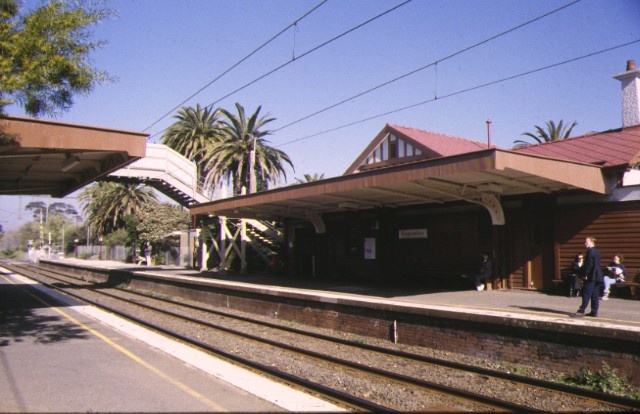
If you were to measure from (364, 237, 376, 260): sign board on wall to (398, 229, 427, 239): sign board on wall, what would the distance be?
4.02 feet

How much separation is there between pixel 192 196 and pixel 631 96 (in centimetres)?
2222

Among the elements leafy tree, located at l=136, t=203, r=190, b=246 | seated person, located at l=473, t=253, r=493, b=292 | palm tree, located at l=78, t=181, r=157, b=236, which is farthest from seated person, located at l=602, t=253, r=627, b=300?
palm tree, located at l=78, t=181, r=157, b=236

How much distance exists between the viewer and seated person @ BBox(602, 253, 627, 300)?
12.8m

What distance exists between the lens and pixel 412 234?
1822cm

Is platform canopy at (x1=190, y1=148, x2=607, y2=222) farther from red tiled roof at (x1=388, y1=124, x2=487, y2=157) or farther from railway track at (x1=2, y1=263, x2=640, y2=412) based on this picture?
red tiled roof at (x1=388, y1=124, x2=487, y2=157)

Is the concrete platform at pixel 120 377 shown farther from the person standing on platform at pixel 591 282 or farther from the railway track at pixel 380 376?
the person standing on platform at pixel 591 282

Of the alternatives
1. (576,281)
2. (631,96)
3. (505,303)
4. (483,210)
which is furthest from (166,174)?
(631,96)

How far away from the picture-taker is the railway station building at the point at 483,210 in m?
12.3

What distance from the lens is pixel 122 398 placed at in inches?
256

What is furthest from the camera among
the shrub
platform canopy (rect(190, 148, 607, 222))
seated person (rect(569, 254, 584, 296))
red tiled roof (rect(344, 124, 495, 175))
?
red tiled roof (rect(344, 124, 495, 175))

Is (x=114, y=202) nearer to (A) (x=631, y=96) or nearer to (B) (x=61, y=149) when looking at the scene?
(B) (x=61, y=149)

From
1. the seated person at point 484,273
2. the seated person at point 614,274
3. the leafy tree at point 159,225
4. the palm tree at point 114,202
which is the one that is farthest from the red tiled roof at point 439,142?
the palm tree at point 114,202

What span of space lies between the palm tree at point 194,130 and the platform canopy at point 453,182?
1019 inches

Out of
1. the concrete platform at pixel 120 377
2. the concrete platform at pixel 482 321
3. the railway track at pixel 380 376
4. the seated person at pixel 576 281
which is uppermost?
the seated person at pixel 576 281
